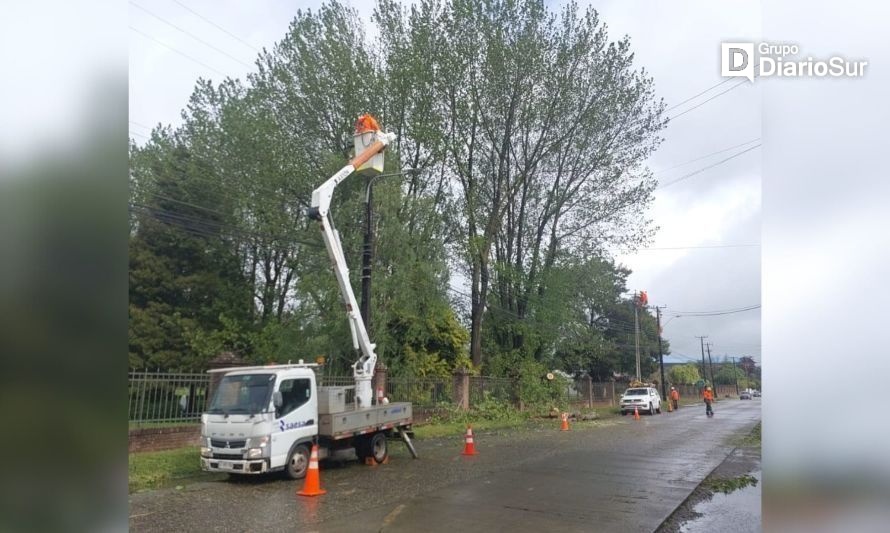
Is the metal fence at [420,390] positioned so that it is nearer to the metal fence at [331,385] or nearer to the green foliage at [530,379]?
the metal fence at [331,385]

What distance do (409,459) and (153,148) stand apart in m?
20.8

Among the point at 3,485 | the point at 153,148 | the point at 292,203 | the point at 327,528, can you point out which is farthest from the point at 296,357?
the point at 3,485

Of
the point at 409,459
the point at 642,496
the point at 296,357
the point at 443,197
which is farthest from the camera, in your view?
the point at 443,197

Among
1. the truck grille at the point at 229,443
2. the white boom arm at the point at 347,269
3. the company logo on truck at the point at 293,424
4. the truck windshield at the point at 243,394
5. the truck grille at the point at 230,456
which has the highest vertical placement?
the white boom arm at the point at 347,269

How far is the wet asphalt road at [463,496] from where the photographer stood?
8.57m

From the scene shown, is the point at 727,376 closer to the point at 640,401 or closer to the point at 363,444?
the point at 640,401

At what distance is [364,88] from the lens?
2875 centimetres

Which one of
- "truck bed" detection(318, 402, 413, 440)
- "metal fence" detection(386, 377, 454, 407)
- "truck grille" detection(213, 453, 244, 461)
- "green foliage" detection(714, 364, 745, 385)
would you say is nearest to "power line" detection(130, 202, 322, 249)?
"metal fence" detection(386, 377, 454, 407)

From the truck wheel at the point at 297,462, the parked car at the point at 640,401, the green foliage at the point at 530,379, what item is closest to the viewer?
the truck wheel at the point at 297,462

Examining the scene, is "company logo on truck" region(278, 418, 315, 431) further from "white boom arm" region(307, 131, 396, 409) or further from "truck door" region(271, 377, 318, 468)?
"white boom arm" region(307, 131, 396, 409)

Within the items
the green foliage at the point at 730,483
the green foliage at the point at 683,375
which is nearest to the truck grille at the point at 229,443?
the green foliage at the point at 730,483

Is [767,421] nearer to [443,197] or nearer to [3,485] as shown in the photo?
[3,485]

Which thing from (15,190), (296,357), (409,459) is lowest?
(409,459)

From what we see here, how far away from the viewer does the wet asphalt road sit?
8.57 m
